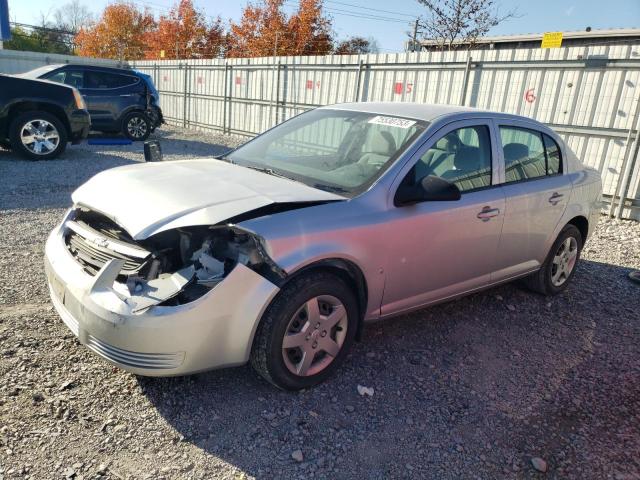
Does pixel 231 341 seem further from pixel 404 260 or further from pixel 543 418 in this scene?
pixel 543 418

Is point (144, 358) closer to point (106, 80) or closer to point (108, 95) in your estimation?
point (108, 95)

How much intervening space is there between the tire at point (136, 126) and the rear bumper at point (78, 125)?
3.80m

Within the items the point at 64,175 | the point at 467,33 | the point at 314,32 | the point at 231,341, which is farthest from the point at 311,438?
the point at 314,32

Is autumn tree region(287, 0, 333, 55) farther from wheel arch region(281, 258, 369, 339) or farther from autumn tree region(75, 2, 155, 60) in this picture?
wheel arch region(281, 258, 369, 339)

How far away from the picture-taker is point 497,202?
3795 mm

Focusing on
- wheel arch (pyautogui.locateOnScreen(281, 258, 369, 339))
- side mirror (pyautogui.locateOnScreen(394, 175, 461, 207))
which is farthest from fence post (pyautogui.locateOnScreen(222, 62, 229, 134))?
wheel arch (pyautogui.locateOnScreen(281, 258, 369, 339))

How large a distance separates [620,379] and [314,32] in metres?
31.4

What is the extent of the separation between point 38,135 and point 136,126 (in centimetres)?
437

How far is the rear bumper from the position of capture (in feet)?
31.2

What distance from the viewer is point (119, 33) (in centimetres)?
4112

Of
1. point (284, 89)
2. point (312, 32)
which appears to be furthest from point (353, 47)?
point (284, 89)

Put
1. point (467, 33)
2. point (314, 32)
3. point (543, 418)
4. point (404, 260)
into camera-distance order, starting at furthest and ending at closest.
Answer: point (314, 32) < point (467, 33) < point (404, 260) < point (543, 418)

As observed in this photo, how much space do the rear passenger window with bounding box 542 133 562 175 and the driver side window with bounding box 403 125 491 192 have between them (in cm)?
93

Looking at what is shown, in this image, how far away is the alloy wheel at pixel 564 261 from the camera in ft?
15.7
